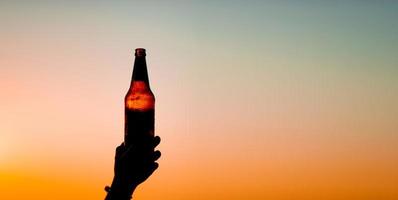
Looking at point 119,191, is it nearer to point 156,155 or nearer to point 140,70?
point 156,155

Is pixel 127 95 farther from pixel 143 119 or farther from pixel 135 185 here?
pixel 135 185

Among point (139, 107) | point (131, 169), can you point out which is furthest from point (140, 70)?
point (131, 169)

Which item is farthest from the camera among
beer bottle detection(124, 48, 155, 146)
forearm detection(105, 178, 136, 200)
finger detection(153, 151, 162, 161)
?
beer bottle detection(124, 48, 155, 146)

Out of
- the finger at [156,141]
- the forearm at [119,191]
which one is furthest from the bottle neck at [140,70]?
the forearm at [119,191]

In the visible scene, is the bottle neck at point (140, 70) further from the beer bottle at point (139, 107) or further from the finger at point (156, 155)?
the finger at point (156, 155)

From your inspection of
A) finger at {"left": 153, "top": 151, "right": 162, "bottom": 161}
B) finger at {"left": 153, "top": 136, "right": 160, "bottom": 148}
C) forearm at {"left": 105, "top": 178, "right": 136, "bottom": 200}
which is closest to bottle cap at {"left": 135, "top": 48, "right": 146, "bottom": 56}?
finger at {"left": 153, "top": 136, "right": 160, "bottom": 148}

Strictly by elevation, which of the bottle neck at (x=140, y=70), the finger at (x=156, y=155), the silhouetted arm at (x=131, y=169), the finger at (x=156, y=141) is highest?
the bottle neck at (x=140, y=70)

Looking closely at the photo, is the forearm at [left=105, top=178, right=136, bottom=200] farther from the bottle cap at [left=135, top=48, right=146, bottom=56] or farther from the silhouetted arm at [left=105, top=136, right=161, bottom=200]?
the bottle cap at [left=135, top=48, right=146, bottom=56]

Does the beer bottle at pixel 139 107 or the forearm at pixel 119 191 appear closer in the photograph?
the forearm at pixel 119 191

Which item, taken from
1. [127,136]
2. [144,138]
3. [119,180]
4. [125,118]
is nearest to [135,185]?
[119,180]
